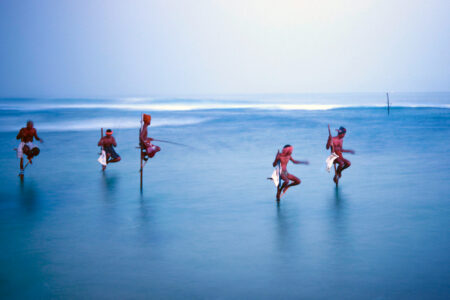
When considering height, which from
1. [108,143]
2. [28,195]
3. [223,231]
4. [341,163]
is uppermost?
[108,143]

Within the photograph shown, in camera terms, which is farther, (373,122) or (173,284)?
(373,122)

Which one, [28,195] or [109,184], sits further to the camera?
[109,184]

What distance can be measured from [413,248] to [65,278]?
493 cm

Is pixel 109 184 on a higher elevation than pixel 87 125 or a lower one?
lower

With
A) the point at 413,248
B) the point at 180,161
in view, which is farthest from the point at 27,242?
the point at 180,161

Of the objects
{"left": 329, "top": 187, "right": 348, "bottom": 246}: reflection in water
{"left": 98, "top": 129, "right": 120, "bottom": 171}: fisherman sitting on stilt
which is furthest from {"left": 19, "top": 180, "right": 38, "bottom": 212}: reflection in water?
{"left": 329, "top": 187, "right": 348, "bottom": 246}: reflection in water

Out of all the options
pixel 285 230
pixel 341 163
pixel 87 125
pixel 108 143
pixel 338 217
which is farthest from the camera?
pixel 87 125

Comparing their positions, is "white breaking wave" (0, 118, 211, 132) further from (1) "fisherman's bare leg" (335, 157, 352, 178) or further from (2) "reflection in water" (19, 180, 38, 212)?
(1) "fisherman's bare leg" (335, 157, 352, 178)

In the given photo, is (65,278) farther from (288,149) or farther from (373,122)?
(373,122)

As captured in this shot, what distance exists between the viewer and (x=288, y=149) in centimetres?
1091

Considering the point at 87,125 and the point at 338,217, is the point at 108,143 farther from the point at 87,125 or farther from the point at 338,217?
the point at 87,125

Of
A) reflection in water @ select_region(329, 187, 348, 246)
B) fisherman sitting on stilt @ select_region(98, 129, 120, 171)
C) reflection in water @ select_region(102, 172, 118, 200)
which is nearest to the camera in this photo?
reflection in water @ select_region(329, 187, 348, 246)

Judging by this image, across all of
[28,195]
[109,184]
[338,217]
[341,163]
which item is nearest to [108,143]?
[109,184]

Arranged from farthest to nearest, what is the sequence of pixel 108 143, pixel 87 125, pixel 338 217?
pixel 87 125
pixel 108 143
pixel 338 217
